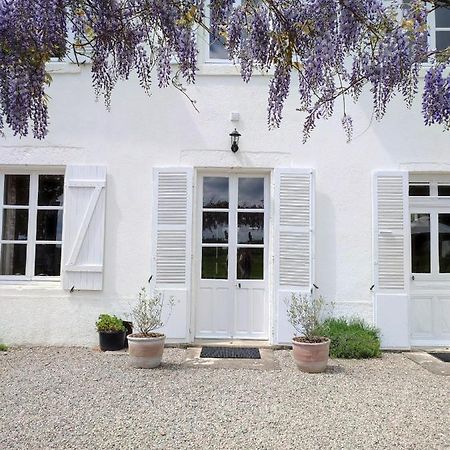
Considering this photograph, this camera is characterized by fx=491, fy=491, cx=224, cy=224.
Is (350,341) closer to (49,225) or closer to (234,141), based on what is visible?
(234,141)

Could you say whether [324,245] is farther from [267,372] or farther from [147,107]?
[147,107]

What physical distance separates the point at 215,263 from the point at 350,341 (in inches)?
76.8

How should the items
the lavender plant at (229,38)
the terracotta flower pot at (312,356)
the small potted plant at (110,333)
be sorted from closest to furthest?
the lavender plant at (229,38) < the terracotta flower pot at (312,356) < the small potted plant at (110,333)

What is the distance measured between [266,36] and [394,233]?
12.2 ft

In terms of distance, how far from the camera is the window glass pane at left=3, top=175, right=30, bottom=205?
6.54 m

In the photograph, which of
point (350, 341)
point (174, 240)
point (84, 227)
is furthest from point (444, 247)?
point (84, 227)

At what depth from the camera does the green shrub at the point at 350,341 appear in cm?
571

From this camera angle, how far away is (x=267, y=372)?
5035mm

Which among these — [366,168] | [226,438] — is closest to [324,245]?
[366,168]

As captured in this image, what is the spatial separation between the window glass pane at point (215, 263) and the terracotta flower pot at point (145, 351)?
1.47 m

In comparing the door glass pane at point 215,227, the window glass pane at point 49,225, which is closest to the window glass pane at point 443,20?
the door glass pane at point 215,227

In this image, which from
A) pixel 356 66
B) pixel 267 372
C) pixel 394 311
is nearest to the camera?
pixel 356 66

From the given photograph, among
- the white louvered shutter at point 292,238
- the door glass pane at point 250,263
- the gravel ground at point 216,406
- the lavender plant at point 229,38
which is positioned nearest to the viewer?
the lavender plant at point 229,38

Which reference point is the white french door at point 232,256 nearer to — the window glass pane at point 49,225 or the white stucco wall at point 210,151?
the white stucco wall at point 210,151
